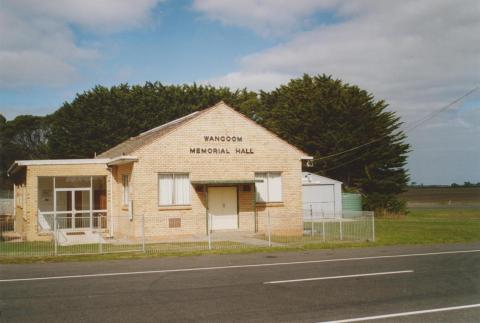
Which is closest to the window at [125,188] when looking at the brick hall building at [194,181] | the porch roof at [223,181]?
the brick hall building at [194,181]

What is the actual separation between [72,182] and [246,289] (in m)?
18.9

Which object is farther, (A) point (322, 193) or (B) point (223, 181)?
(A) point (322, 193)

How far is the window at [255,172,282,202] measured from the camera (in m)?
25.0

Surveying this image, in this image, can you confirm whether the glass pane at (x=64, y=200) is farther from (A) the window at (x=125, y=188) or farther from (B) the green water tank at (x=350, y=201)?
(B) the green water tank at (x=350, y=201)

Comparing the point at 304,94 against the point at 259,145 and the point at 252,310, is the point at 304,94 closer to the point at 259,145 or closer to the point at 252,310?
the point at 259,145

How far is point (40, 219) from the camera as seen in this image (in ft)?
83.5

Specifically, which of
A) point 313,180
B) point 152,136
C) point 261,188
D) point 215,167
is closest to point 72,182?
point 152,136

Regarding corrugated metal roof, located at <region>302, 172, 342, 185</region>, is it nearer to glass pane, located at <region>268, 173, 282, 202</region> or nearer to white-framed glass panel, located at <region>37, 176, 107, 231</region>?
glass pane, located at <region>268, 173, 282, 202</region>

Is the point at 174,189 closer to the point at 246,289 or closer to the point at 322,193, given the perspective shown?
the point at 246,289

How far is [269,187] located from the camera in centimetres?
2514

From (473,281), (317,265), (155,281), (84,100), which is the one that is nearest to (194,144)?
(317,265)

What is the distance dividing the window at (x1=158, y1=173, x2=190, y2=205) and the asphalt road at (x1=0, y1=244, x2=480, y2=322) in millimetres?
7440

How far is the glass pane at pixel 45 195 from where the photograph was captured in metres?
28.3

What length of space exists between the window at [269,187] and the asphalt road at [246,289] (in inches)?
367
